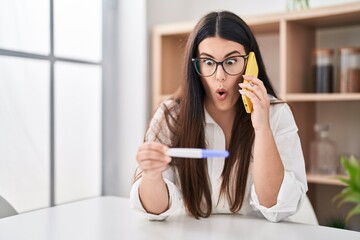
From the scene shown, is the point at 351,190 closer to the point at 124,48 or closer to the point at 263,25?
the point at 263,25

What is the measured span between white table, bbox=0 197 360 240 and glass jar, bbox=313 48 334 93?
113 cm

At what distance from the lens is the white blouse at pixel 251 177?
3.98ft

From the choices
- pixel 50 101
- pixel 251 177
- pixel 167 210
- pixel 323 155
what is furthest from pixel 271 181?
pixel 50 101

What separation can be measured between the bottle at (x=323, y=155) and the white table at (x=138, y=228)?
1.09m

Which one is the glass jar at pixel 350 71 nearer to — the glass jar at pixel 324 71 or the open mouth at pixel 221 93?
the glass jar at pixel 324 71

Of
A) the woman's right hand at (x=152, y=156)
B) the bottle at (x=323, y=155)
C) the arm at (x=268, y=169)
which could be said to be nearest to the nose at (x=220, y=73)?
the arm at (x=268, y=169)

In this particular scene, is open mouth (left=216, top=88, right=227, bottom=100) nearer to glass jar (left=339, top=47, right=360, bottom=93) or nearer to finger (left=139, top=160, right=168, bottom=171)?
finger (left=139, top=160, right=168, bottom=171)

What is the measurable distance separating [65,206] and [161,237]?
49 cm

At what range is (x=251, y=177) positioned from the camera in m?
1.39

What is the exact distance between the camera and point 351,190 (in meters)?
0.58

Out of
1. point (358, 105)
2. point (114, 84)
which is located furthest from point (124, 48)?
point (358, 105)

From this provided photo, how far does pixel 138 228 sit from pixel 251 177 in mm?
418

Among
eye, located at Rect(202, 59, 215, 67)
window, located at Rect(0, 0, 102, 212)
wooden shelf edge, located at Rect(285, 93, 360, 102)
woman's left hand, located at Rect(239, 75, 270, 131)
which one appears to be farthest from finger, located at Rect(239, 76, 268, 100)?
window, located at Rect(0, 0, 102, 212)

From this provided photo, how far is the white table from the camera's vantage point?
1.07 metres
